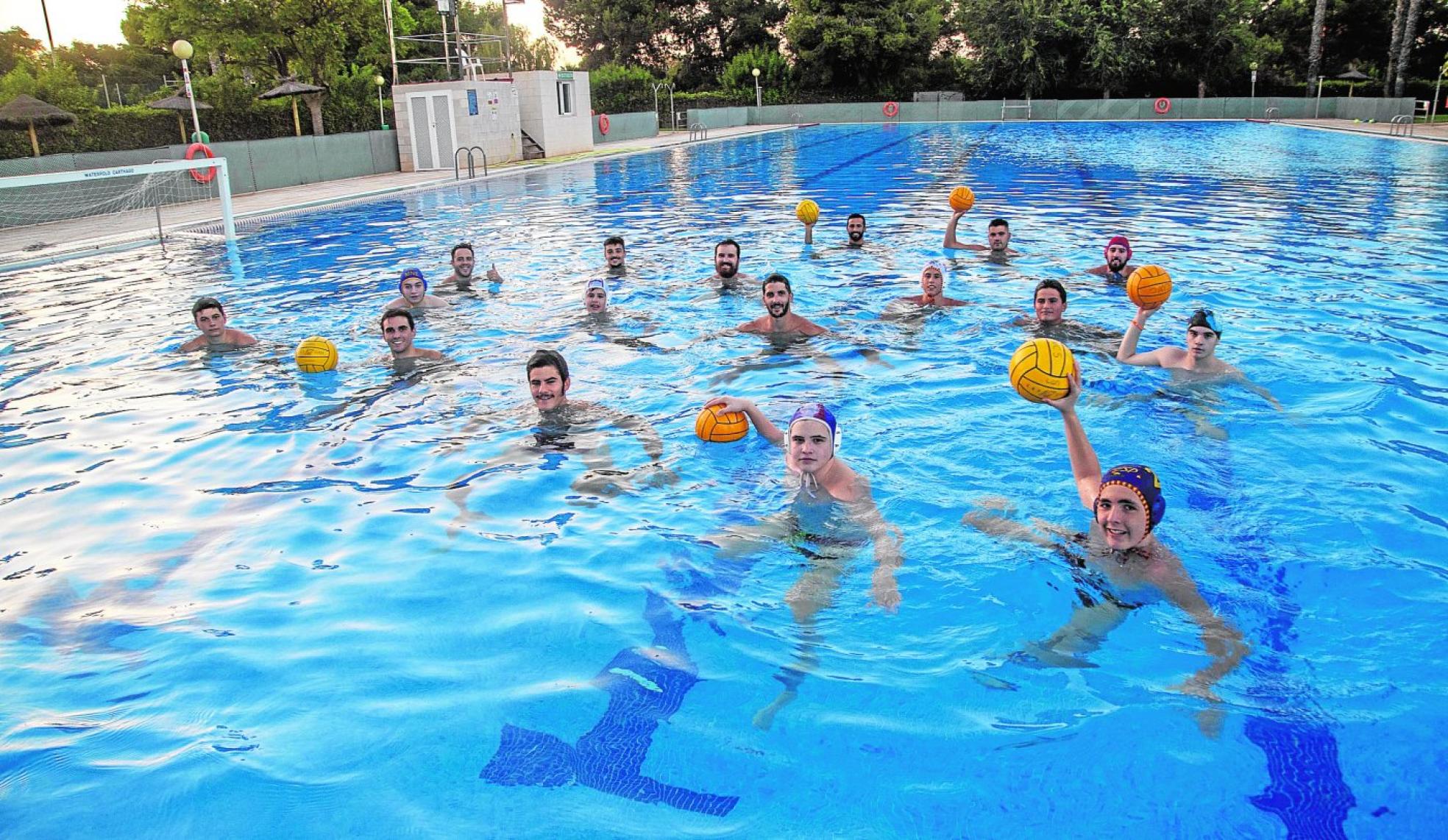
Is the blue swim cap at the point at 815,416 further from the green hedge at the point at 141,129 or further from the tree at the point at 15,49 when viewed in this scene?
the tree at the point at 15,49

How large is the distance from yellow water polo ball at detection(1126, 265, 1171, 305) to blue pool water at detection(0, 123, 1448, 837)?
70 cm

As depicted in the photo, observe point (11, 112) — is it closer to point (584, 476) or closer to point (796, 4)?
point (584, 476)

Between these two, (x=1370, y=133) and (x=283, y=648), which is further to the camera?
(x=1370, y=133)

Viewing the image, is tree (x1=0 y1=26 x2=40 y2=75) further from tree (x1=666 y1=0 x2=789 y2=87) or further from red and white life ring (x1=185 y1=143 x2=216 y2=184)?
red and white life ring (x1=185 y1=143 x2=216 y2=184)

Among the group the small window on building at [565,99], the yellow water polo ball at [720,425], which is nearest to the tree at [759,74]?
the small window on building at [565,99]

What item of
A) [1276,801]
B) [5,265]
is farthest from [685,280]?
[5,265]

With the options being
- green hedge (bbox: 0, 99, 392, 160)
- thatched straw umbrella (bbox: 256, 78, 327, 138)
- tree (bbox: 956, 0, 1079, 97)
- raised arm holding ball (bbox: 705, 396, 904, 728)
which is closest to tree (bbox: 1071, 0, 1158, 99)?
tree (bbox: 956, 0, 1079, 97)

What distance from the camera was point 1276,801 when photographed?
127 inches

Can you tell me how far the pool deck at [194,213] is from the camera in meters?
15.3

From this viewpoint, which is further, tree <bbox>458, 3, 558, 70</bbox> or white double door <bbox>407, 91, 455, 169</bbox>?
tree <bbox>458, 3, 558, 70</bbox>

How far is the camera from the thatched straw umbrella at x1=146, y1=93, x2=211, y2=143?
24203 mm

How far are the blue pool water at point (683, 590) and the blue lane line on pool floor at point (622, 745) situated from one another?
0.02 metres

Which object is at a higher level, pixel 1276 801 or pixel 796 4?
pixel 796 4

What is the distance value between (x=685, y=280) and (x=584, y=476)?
6163 mm
